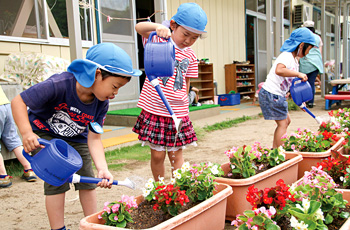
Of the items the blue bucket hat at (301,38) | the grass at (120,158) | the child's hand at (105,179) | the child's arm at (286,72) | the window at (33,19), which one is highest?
the window at (33,19)

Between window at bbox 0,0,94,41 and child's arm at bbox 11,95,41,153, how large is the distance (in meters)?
3.53

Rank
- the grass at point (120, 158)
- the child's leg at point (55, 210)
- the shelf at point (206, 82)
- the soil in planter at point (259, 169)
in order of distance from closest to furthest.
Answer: the child's leg at point (55, 210) < the soil in planter at point (259, 169) < the grass at point (120, 158) < the shelf at point (206, 82)

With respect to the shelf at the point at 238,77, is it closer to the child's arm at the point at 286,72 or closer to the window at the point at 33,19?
the window at the point at 33,19

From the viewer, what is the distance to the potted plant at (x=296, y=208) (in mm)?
1257

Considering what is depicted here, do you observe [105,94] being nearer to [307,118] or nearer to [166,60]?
[166,60]

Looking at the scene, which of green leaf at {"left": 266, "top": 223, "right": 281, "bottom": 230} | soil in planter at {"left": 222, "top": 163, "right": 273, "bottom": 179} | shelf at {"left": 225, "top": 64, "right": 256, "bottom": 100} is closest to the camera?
green leaf at {"left": 266, "top": 223, "right": 281, "bottom": 230}

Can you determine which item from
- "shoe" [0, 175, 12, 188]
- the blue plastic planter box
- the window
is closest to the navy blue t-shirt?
"shoe" [0, 175, 12, 188]

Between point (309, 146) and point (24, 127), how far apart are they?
2.04m

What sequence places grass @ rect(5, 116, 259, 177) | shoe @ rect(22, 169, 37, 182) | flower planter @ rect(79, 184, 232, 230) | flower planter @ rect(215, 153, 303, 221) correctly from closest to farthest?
flower planter @ rect(79, 184, 232, 230), flower planter @ rect(215, 153, 303, 221), shoe @ rect(22, 169, 37, 182), grass @ rect(5, 116, 259, 177)

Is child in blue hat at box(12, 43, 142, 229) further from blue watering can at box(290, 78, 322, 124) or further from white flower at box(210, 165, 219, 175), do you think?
blue watering can at box(290, 78, 322, 124)

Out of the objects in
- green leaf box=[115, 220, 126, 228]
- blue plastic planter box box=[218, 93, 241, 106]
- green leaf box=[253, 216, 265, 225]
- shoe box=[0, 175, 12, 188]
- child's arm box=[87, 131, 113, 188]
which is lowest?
shoe box=[0, 175, 12, 188]

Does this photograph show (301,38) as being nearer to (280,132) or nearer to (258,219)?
(280,132)

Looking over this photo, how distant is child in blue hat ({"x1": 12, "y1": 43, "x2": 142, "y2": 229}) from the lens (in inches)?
59.1

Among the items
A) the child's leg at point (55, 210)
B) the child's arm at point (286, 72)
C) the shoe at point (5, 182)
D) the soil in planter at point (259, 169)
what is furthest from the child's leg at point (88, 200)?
the child's arm at point (286, 72)
